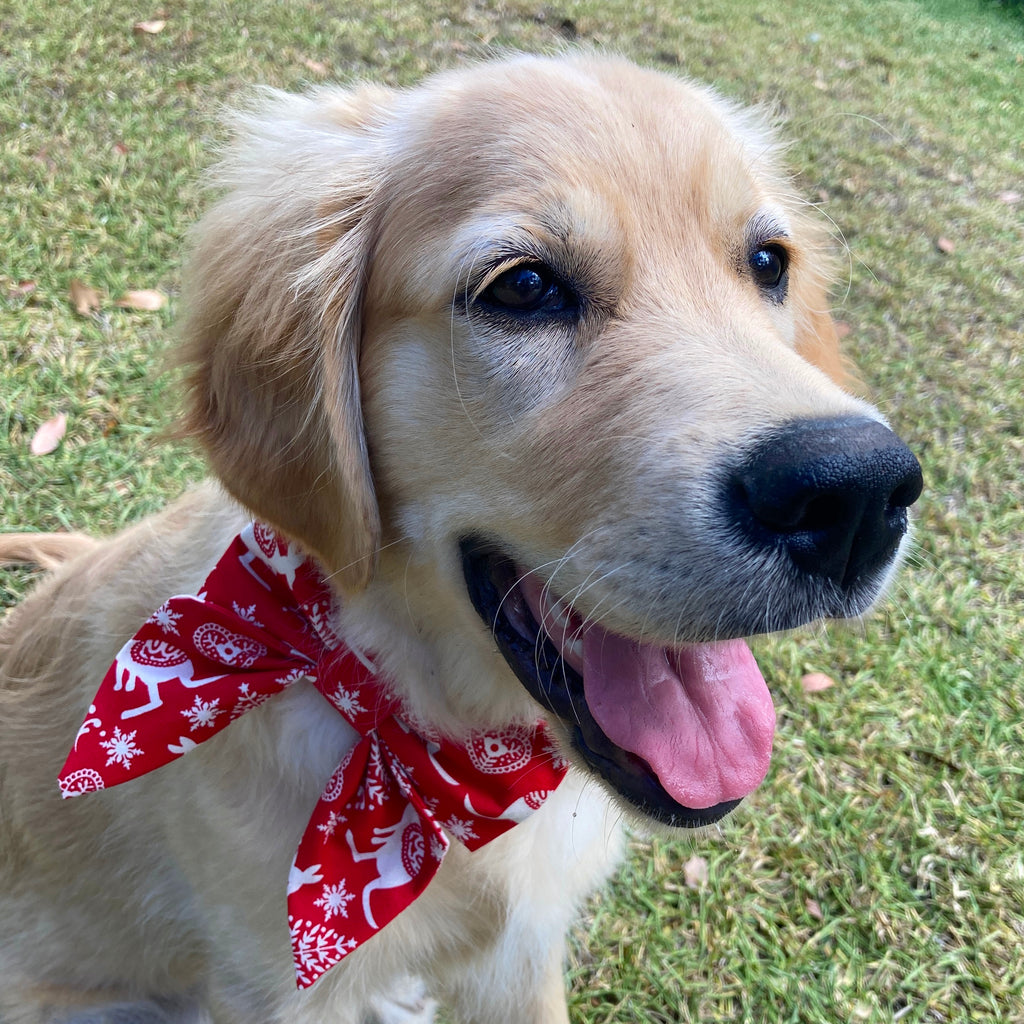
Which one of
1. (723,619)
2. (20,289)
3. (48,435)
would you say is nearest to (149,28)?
(20,289)

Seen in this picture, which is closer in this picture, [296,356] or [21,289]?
[296,356]

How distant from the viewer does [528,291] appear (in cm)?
169

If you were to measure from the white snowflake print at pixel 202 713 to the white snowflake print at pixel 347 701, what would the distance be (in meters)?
0.24

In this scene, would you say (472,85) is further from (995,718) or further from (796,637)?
(995,718)

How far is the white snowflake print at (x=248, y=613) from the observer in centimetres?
193

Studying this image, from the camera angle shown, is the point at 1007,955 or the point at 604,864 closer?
the point at 604,864

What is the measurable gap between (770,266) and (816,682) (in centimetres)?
208

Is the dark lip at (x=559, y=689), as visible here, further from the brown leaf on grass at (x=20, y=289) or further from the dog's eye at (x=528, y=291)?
the brown leaf on grass at (x=20, y=289)

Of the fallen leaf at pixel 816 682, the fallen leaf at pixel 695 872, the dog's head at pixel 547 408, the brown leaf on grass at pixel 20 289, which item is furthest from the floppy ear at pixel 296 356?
the brown leaf on grass at pixel 20 289

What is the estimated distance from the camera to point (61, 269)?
14.7 feet

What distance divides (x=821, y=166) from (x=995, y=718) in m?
4.89

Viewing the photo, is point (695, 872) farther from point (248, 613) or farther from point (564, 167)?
point (564, 167)

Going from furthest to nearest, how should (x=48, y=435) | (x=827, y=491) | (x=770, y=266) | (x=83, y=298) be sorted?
(x=83, y=298), (x=48, y=435), (x=770, y=266), (x=827, y=491)

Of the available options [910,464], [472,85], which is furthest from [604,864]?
[472,85]
